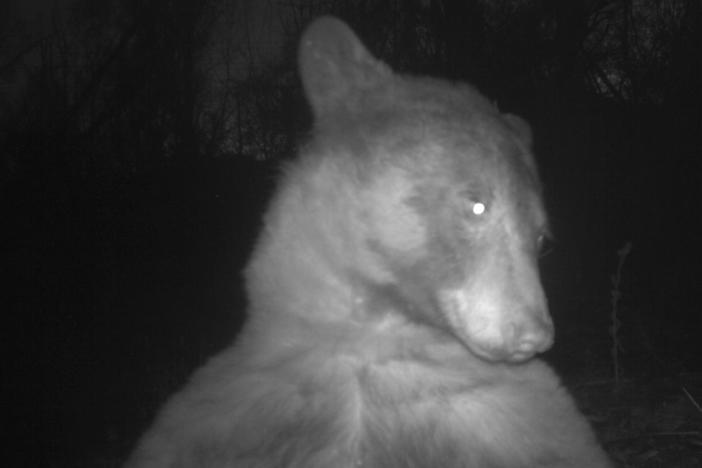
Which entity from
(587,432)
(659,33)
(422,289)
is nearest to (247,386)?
(422,289)

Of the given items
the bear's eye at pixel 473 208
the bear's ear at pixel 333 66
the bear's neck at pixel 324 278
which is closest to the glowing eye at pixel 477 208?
the bear's eye at pixel 473 208

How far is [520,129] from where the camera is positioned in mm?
1920

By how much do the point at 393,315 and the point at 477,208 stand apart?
0.33 m

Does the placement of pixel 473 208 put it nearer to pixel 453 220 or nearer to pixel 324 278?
pixel 453 220

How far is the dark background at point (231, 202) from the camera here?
5.73 metres

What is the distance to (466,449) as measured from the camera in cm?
162

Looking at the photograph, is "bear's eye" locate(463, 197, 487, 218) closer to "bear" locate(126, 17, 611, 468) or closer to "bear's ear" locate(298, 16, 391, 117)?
"bear" locate(126, 17, 611, 468)

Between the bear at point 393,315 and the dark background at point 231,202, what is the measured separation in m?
1.77

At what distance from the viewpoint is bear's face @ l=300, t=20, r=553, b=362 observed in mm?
1523

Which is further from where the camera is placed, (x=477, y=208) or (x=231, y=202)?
(x=231, y=202)

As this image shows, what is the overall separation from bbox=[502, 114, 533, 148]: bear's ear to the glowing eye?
13.0 inches

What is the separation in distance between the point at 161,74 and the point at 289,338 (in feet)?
21.5

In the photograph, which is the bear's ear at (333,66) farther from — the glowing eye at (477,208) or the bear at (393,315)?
the glowing eye at (477,208)

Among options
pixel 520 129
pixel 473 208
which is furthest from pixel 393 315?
pixel 520 129
